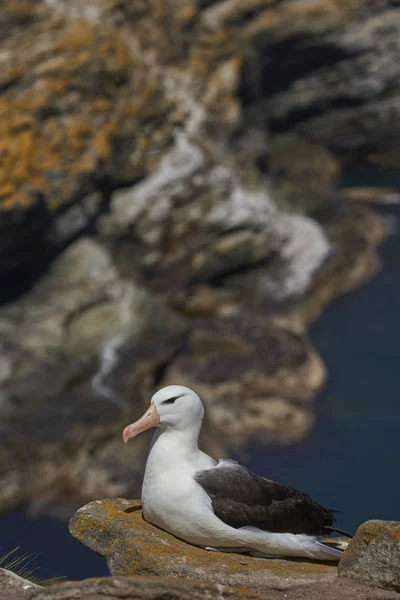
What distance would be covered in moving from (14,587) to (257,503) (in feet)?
5.07

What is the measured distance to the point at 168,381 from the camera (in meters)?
17.9

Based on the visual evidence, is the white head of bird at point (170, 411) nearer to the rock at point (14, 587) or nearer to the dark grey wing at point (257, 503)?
the dark grey wing at point (257, 503)

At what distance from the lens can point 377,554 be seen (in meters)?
5.32

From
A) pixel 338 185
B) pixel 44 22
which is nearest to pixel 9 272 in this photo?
pixel 44 22

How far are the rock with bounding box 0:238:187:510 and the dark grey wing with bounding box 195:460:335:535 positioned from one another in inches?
311

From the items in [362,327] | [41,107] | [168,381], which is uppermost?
[41,107]

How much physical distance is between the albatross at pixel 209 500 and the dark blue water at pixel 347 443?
7288mm

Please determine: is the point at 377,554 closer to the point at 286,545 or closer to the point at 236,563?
the point at 286,545

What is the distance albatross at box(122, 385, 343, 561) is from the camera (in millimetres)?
5758

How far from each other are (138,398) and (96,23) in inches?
274

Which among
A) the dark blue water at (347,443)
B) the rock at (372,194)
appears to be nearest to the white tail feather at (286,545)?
the dark blue water at (347,443)

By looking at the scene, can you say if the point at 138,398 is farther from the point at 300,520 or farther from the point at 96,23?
the point at 300,520

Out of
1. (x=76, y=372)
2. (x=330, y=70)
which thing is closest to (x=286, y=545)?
(x=76, y=372)

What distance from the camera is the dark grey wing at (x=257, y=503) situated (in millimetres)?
5832
